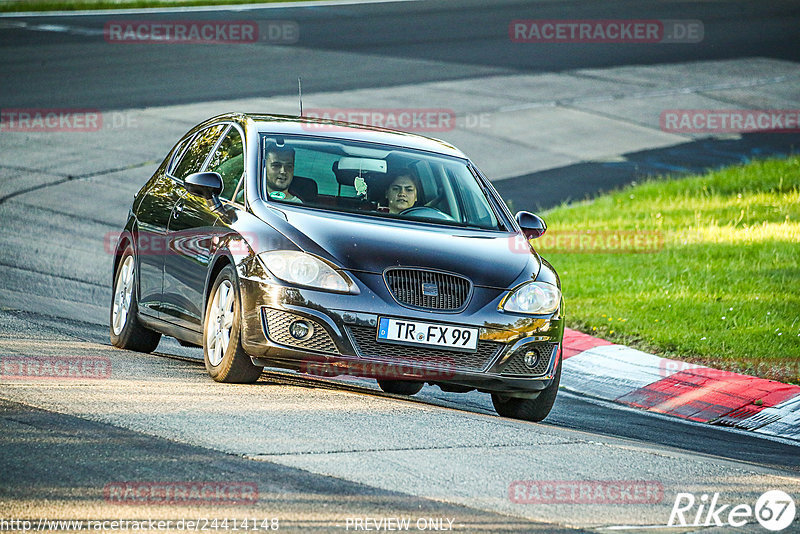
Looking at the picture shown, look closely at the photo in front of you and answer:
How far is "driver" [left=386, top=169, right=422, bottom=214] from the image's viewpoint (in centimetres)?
850

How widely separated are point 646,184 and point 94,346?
37.8ft

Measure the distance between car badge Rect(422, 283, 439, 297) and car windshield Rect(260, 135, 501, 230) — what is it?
908mm

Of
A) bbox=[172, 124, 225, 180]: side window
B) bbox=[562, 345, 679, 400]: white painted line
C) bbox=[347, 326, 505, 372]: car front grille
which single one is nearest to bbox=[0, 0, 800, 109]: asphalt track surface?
bbox=[172, 124, 225, 180]: side window

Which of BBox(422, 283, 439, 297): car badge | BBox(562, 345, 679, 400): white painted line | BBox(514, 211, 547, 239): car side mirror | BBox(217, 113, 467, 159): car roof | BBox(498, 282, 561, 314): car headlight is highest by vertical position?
BBox(217, 113, 467, 159): car roof

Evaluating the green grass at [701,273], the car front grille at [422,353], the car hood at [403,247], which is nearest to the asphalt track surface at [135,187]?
the car front grille at [422,353]

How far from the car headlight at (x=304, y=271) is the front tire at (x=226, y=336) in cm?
30

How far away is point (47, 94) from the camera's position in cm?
2336

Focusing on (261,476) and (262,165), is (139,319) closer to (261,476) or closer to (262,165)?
(262,165)

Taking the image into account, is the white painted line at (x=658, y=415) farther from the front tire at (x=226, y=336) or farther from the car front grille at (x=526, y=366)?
the front tire at (x=226, y=336)

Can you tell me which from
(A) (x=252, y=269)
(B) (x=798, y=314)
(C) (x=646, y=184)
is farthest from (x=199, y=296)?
(C) (x=646, y=184)

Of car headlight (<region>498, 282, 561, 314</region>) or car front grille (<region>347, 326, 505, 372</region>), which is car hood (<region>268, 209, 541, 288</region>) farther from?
car front grille (<region>347, 326, 505, 372</region>)

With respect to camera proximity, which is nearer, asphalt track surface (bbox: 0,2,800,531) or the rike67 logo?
asphalt track surface (bbox: 0,2,800,531)

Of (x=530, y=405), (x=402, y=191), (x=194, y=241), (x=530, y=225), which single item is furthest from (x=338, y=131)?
(x=530, y=405)

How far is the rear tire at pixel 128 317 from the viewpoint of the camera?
31.0ft
